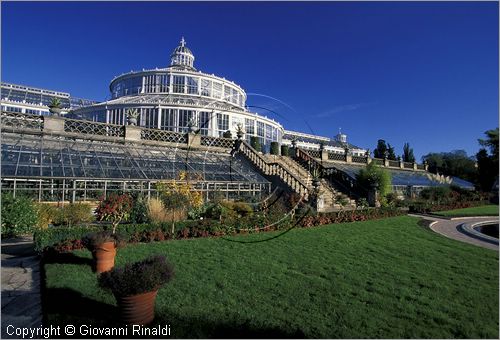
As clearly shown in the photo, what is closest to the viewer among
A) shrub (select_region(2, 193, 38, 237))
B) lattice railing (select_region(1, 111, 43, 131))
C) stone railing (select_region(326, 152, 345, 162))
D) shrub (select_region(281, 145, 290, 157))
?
shrub (select_region(2, 193, 38, 237))

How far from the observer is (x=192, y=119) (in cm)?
2917

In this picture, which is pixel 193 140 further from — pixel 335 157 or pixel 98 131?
pixel 335 157

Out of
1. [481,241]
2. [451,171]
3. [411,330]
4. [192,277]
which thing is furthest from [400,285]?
[451,171]

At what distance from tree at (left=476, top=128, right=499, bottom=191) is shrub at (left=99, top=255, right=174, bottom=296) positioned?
50.2 metres

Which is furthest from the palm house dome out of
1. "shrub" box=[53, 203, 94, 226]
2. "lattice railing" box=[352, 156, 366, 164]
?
"shrub" box=[53, 203, 94, 226]

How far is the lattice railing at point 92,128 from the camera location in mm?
17347

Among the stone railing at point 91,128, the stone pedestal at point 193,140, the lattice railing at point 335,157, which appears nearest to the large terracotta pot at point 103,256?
the stone railing at point 91,128

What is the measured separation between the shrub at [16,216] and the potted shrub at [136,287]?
255 inches

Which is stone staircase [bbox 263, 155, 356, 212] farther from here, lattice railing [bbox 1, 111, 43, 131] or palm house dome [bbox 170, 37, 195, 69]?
palm house dome [bbox 170, 37, 195, 69]

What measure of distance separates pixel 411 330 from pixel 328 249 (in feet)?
16.4

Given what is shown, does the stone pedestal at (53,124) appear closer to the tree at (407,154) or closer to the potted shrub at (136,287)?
the potted shrub at (136,287)

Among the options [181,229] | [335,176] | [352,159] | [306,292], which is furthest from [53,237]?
[352,159]

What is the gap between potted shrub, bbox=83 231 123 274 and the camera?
6.69 metres

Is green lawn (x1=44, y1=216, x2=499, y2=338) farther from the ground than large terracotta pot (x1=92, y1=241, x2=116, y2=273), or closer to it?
closer to it
